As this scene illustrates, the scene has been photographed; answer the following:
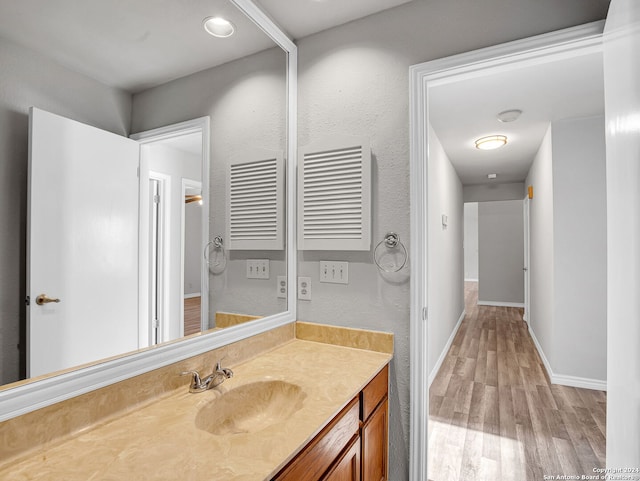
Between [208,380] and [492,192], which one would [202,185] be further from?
[492,192]

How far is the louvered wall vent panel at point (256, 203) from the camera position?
64.5 inches

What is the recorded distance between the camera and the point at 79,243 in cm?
98

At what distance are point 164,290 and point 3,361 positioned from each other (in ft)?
1.55

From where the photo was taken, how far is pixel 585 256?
3252 millimetres

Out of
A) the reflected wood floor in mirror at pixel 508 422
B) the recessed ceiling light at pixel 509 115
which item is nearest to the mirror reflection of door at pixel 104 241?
the reflected wood floor in mirror at pixel 508 422

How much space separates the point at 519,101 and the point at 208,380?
3.10m

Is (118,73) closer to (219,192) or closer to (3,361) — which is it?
(219,192)

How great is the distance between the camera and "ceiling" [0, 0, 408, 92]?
36.2 inches

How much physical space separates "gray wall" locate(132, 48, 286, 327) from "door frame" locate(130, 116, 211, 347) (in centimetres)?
3

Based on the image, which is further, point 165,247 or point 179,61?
point 179,61

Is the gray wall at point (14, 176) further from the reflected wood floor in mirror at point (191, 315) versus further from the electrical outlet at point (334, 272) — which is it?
the electrical outlet at point (334, 272)

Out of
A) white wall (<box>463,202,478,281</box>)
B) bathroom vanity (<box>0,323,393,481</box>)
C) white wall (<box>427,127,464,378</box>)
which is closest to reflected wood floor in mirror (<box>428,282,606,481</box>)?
white wall (<box>427,127,464,378</box>)

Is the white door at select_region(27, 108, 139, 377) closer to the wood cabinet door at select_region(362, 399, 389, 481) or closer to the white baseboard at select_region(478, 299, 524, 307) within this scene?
the wood cabinet door at select_region(362, 399, 389, 481)

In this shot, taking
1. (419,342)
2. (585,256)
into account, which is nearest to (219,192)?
(419,342)
